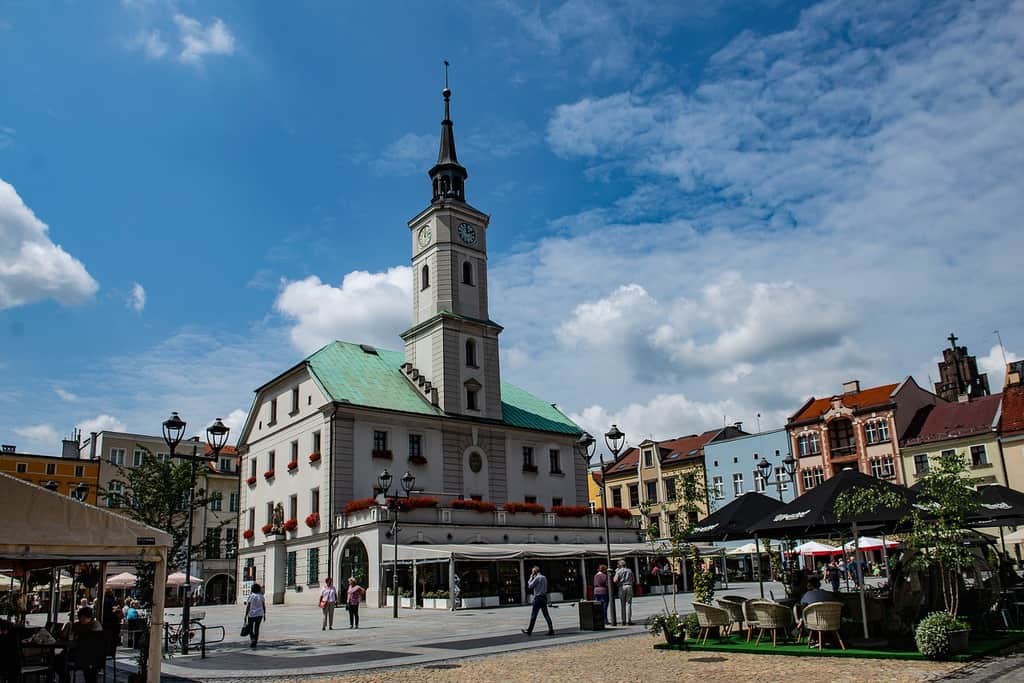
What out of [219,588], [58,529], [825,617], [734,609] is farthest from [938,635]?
[219,588]

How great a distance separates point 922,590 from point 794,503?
288 centimetres

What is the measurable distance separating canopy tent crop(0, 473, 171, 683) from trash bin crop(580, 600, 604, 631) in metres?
12.5

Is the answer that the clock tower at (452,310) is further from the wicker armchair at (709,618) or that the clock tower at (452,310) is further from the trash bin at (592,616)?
the wicker armchair at (709,618)

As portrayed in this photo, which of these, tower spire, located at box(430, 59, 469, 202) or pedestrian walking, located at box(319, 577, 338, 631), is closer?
pedestrian walking, located at box(319, 577, 338, 631)

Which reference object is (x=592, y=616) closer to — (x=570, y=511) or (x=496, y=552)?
(x=496, y=552)

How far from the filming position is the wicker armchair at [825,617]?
50.1ft

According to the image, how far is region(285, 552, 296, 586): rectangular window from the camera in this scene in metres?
43.1

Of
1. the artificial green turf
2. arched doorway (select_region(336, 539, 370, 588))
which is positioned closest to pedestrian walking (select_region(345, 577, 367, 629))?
arched doorway (select_region(336, 539, 370, 588))

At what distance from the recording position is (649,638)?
19516 mm

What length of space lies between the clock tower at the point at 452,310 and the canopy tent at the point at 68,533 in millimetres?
34278

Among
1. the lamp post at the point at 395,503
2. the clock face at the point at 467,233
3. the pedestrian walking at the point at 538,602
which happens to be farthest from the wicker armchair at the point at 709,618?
the clock face at the point at 467,233

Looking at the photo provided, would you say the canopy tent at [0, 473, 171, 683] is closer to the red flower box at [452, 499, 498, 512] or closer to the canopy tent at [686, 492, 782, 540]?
the canopy tent at [686, 492, 782, 540]

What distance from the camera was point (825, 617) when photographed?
15281mm

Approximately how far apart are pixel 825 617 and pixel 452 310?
35.3 m
